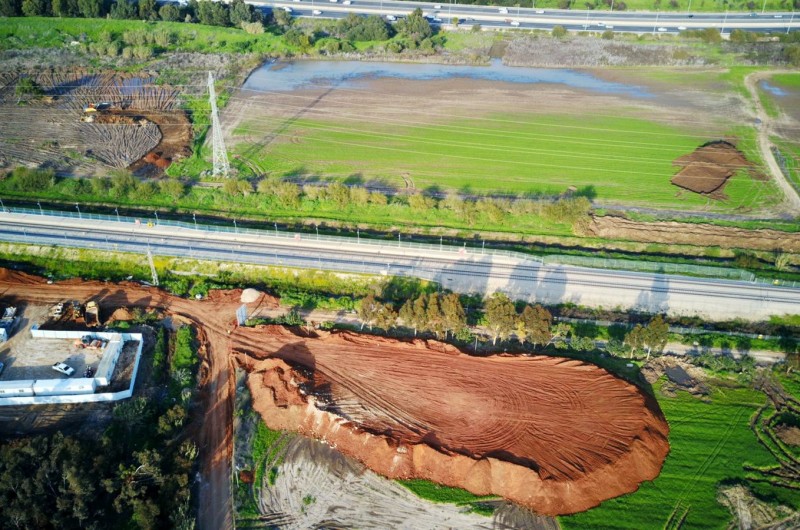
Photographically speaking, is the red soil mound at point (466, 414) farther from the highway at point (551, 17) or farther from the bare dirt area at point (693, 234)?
the highway at point (551, 17)

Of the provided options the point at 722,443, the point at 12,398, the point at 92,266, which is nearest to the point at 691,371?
the point at 722,443

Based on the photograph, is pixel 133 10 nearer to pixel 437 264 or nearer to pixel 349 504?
pixel 437 264

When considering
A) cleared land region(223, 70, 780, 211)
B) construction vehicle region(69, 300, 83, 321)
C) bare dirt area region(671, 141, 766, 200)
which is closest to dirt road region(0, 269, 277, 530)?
construction vehicle region(69, 300, 83, 321)

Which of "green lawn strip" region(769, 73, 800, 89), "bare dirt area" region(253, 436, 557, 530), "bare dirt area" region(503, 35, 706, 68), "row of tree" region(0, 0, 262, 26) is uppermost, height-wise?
"row of tree" region(0, 0, 262, 26)

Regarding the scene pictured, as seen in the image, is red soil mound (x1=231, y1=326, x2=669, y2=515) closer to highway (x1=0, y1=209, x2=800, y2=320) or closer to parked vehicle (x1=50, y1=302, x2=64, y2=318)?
highway (x1=0, y1=209, x2=800, y2=320)

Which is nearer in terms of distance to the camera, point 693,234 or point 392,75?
point 693,234

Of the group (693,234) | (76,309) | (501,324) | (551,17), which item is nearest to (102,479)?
(76,309)
